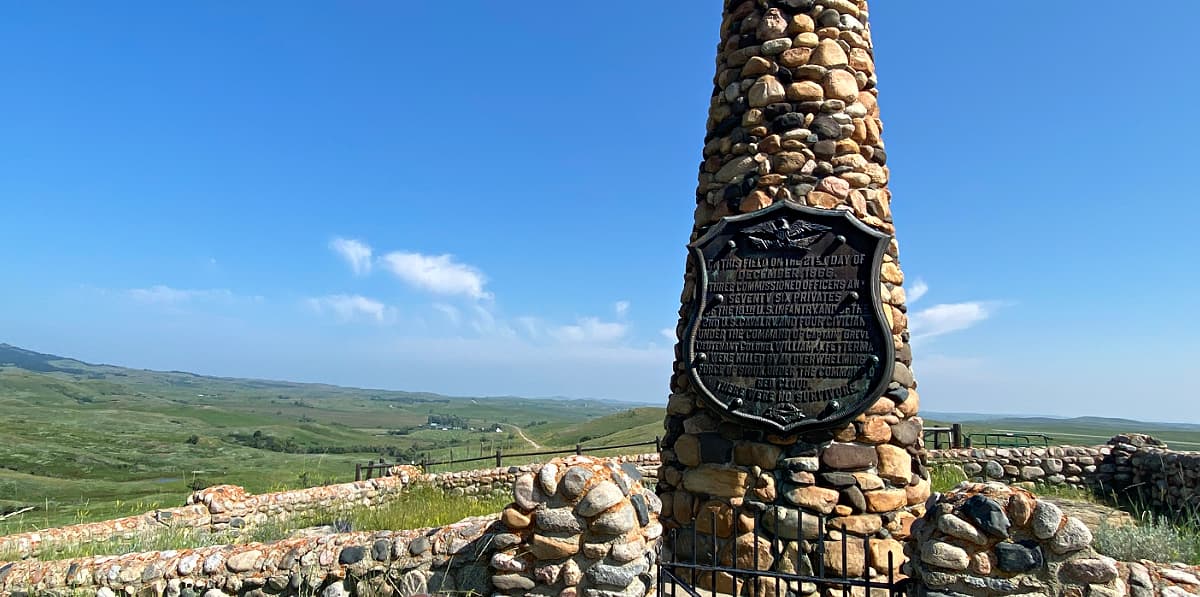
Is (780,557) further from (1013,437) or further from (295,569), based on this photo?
(1013,437)

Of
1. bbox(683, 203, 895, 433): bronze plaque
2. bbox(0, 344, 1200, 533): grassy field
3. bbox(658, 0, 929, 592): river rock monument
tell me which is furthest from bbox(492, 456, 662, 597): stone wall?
bbox(0, 344, 1200, 533): grassy field

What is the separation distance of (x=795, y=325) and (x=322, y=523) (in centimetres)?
795

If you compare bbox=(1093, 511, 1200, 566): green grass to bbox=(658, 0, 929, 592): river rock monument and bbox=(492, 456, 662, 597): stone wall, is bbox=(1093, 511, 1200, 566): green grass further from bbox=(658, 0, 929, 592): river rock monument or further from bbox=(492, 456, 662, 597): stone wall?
bbox=(492, 456, 662, 597): stone wall

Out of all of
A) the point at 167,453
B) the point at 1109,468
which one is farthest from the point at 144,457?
the point at 1109,468

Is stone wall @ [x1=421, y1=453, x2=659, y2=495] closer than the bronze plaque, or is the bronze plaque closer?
the bronze plaque

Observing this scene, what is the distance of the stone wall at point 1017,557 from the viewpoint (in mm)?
3260

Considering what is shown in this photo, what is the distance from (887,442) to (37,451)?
39.0 meters

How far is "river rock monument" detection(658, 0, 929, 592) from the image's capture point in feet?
16.1

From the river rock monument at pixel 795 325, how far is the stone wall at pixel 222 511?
7326 mm

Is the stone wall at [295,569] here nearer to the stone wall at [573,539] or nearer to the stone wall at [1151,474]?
the stone wall at [573,539]

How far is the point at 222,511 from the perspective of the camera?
989 cm

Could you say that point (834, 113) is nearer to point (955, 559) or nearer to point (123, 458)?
point (955, 559)

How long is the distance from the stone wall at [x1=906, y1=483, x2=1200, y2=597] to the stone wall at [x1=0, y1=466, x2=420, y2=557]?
8.73 meters

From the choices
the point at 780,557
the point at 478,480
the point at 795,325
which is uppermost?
the point at 795,325
